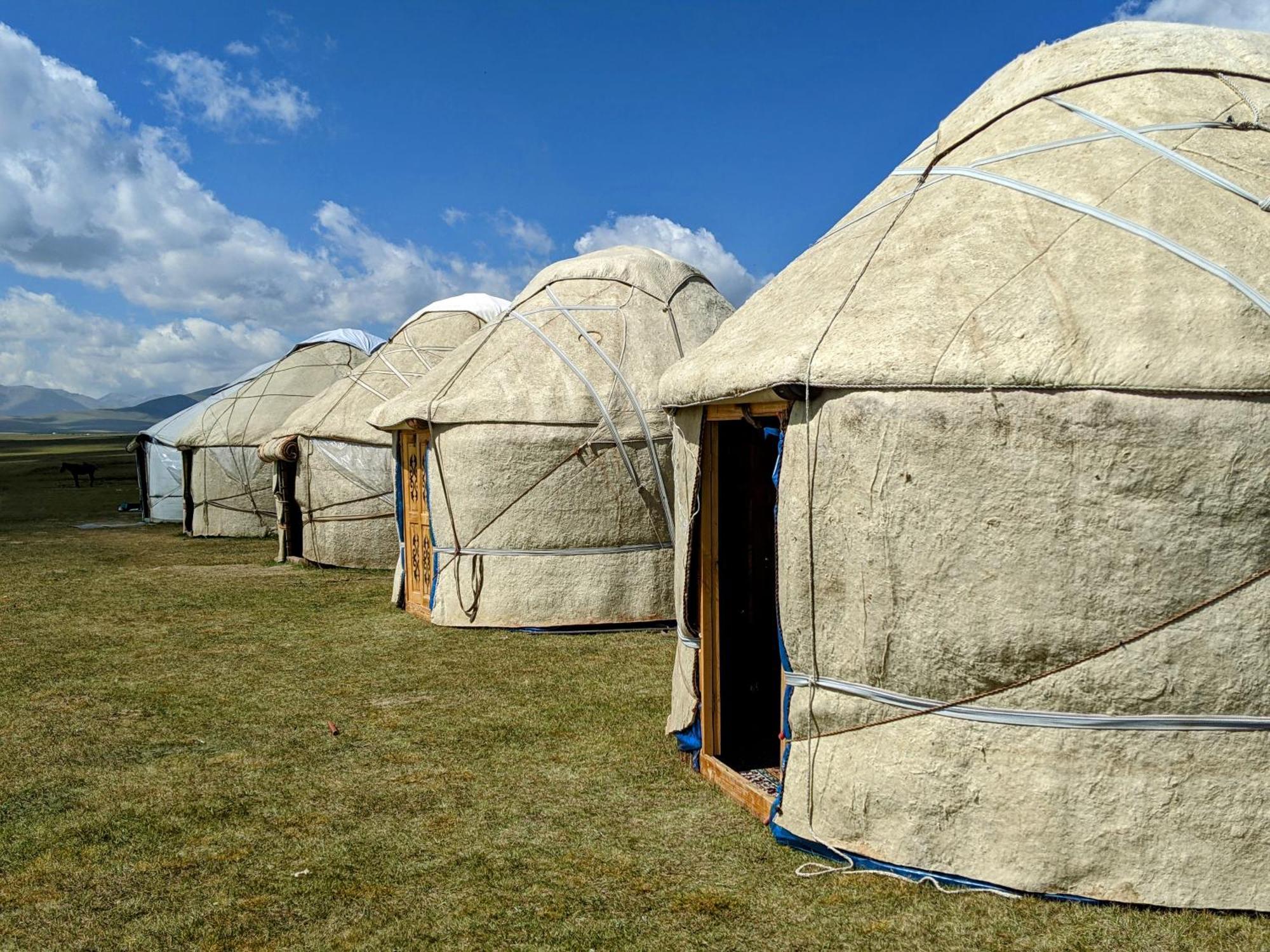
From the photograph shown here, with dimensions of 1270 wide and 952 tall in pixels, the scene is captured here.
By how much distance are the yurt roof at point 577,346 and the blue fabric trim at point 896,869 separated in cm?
467

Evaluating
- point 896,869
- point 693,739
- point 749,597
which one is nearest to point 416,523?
point 749,597

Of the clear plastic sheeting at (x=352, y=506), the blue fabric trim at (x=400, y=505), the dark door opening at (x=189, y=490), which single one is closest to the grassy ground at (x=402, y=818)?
the blue fabric trim at (x=400, y=505)

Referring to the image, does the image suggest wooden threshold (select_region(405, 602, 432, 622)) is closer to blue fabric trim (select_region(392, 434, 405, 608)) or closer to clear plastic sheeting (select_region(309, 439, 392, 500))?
blue fabric trim (select_region(392, 434, 405, 608))

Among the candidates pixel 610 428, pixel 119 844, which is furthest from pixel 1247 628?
pixel 610 428

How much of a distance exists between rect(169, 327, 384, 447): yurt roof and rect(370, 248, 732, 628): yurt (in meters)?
9.11

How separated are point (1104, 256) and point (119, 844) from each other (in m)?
4.30

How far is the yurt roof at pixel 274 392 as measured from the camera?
17109 millimetres

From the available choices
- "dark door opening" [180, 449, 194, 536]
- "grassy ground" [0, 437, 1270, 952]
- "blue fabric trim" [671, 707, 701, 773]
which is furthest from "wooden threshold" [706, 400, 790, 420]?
"dark door opening" [180, 449, 194, 536]

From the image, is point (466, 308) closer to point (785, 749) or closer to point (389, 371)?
point (389, 371)

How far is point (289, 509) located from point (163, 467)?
7.21 meters

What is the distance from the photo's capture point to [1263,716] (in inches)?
126

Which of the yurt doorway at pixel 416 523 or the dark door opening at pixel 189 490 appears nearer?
the yurt doorway at pixel 416 523

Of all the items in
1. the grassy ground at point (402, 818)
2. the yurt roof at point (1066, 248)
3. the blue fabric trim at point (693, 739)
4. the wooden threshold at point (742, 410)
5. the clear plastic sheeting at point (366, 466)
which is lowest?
the grassy ground at point (402, 818)

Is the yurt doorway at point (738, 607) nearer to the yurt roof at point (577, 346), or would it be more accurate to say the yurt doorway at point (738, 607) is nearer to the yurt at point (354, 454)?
the yurt roof at point (577, 346)
